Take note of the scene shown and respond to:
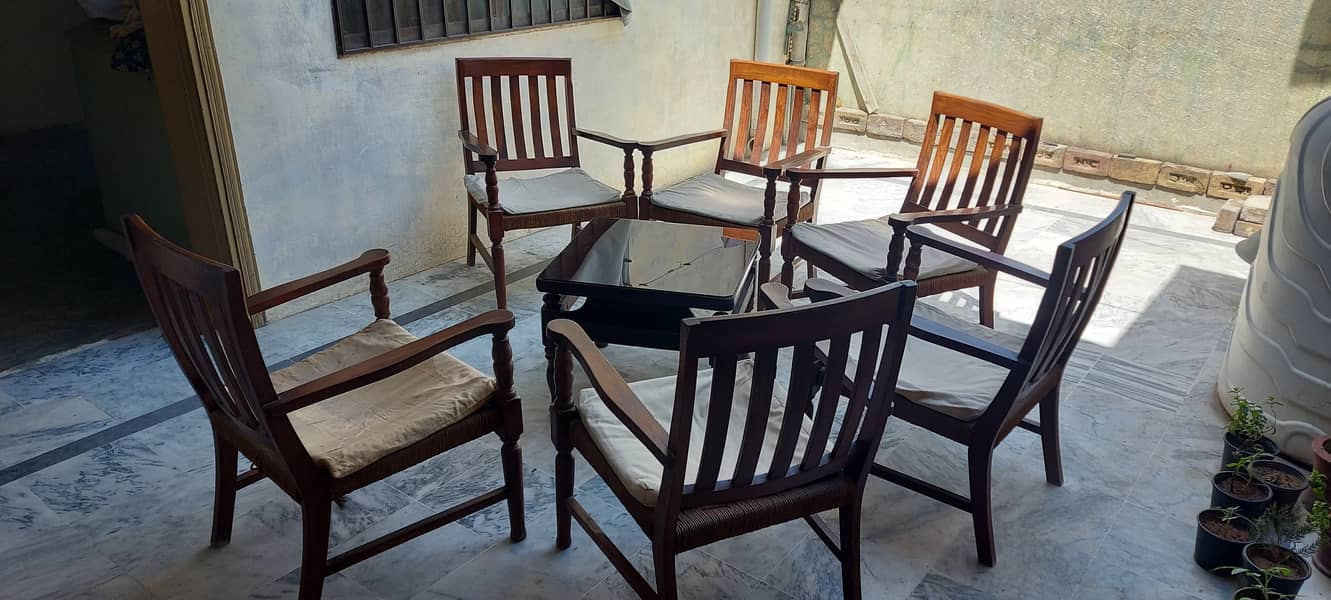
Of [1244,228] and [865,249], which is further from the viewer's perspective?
[1244,228]

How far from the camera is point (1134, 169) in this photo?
470cm

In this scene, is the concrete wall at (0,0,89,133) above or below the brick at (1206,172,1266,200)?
above

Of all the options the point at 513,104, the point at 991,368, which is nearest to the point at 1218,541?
the point at 991,368

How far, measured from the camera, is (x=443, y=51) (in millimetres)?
3420

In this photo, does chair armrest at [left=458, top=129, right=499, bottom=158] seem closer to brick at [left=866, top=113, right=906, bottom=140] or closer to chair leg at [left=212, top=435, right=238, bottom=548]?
chair leg at [left=212, top=435, right=238, bottom=548]

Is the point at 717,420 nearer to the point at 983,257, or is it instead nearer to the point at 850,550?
the point at 850,550

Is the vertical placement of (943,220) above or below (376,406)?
above

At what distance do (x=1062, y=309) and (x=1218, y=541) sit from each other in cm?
67

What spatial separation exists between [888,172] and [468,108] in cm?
164

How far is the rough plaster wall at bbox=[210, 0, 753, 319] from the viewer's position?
114 inches

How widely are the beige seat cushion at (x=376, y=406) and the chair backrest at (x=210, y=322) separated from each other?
0.12m

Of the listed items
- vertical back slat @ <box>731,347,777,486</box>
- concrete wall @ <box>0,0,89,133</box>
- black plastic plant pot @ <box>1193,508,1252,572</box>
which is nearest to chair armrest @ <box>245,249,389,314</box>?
vertical back slat @ <box>731,347,777,486</box>

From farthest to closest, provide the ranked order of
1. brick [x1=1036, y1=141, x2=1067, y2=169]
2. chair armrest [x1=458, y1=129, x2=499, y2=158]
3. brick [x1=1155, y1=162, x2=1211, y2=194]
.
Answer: brick [x1=1036, y1=141, x2=1067, y2=169]
brick [x1=1155, y1=162, x2=1211, y2=194]
chair armrest [x1=458, y1=129, x2=499, y2=158]

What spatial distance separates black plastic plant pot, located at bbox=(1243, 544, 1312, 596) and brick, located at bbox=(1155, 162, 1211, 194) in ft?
10.4
